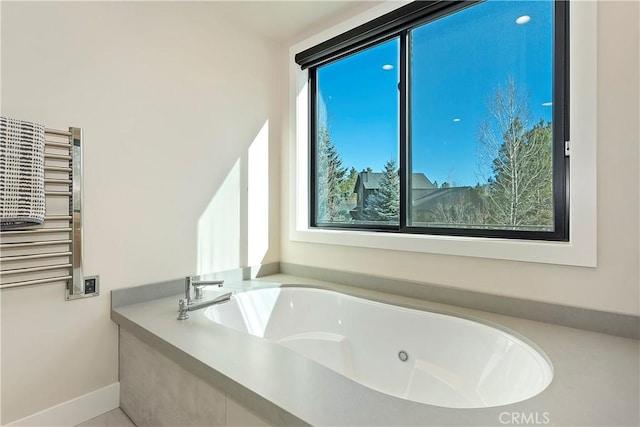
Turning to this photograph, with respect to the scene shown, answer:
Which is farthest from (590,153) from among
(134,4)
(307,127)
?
(134,4)

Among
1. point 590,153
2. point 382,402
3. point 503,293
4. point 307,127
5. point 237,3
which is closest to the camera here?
point 382,402

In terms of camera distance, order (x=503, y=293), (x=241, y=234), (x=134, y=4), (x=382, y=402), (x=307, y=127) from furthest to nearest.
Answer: (x=307, y=127)
(x=241, y=234)
(x=134, y=4)
(x=503, y=293)
(x=382, y=402)

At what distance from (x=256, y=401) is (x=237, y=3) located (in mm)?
2209

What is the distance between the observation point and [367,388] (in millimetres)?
947

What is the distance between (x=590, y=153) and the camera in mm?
1347

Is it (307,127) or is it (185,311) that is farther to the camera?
(307,127)

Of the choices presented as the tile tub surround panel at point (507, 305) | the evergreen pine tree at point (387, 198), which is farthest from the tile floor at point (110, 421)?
the evergreen pine tree at point (387, 198)

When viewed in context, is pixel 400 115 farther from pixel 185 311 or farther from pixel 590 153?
pixel 185 311

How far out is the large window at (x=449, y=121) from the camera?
5.12 feet

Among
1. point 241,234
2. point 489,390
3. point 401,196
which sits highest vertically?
point 401,196

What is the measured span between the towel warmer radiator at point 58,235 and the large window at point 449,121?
61.5 inches

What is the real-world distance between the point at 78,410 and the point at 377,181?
2071 mm

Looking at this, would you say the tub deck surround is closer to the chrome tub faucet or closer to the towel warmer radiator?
the chrome tub faucet

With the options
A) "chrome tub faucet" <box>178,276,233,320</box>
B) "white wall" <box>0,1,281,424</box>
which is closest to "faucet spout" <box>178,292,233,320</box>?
"chrome tub faucet" <box>178,276,233,320</box>
